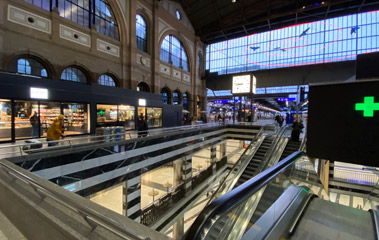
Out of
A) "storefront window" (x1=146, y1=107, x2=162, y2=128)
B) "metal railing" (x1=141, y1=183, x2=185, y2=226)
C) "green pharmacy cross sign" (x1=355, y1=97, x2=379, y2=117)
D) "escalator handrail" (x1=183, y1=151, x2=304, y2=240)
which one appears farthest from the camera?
"storefront window" (x1=146, y1=107, x2=162, y2=128)

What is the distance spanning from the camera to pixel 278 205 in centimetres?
278

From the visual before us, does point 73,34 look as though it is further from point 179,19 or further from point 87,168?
point 179,19

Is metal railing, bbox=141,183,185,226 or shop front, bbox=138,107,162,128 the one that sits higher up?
shop front, bbox=138,107,162,128

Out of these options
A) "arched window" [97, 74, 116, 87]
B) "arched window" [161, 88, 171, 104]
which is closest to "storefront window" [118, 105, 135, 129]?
"arched window" [97, 74, 116, 87]

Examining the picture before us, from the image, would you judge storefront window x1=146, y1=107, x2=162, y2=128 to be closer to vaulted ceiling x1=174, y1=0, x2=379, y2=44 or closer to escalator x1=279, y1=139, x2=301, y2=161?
escalator x1=279, y1=139, x2=301, y2=161

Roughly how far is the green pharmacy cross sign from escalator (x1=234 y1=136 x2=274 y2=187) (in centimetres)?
739

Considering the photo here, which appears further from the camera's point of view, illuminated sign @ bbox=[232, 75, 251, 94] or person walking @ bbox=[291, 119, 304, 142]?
illuminated sign @ bbox=[232, 75, 251, 94]

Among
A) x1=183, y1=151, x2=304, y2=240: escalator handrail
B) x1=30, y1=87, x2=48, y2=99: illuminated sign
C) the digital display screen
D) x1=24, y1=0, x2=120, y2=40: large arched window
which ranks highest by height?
x1=24, y1=0, x2=120, y2=40: large arched window

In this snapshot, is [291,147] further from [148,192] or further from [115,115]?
[115,115]

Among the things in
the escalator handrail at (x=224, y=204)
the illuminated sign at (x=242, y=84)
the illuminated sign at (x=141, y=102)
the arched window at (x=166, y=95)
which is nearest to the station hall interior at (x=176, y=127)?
the escalator handrail at (x=224, y=204)

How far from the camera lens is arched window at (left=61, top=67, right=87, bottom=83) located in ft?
44.5

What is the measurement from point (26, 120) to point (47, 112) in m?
1.04

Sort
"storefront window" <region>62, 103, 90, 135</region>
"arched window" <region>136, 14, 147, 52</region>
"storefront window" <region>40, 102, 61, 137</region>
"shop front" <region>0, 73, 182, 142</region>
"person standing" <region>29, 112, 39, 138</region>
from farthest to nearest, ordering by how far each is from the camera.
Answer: "arched window" <region>136, 14, 147, 52</region> → "storefront window" <region>62, 103, 90, 135</region> → "storefront window" <region>40, 102, 61, 137</region> → "person standing" <region>29, 112, 39, 138</region> → "shop front" <region>0, 73, 182, 142</region>

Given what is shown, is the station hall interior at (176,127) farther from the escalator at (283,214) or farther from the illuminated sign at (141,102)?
the illuminated sign at (141,102)
